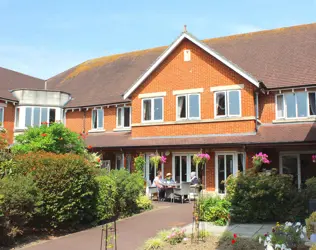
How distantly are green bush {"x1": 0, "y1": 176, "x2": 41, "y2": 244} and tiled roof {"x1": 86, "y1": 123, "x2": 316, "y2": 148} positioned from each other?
10.3m

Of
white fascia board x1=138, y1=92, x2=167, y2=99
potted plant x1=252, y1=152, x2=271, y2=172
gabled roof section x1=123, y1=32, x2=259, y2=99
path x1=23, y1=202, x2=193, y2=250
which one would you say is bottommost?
path x1=23, y1=202, x2=193, y2=250

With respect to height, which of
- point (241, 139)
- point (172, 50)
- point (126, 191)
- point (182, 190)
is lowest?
point (182, 190)

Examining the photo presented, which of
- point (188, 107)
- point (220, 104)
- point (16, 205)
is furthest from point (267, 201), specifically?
point (188, 107)

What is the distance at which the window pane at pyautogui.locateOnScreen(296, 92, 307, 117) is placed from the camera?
18578 mm

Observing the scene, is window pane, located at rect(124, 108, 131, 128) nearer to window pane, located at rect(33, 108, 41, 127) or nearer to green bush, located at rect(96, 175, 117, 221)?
window pane, located at rect(33, 108, 41, 127)

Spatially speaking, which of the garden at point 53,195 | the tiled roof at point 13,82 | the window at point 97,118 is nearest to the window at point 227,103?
the garden at point 53,195

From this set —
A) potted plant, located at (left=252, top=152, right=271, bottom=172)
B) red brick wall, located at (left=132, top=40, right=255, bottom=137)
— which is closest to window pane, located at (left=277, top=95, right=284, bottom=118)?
red brick wall, located at (left=132, top=40, right=255, bottom=137)

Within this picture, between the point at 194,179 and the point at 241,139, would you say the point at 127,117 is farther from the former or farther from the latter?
the point at 241,139

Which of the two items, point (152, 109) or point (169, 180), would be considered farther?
point (152, 109)

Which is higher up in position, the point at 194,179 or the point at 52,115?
the point at 52,115

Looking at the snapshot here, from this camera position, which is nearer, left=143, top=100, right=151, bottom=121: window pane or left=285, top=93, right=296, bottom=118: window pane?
left=285, top=93, right=296, bottom=118: window pane

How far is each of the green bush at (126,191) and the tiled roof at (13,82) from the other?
14.5 meters

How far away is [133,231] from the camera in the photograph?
10414 millimetres

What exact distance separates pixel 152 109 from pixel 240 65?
6.06 meters
